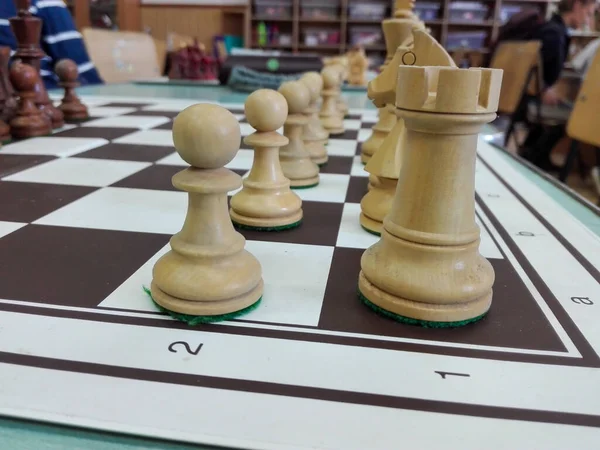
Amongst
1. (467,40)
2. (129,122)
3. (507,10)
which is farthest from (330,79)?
(507,10)

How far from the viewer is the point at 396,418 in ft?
1.36

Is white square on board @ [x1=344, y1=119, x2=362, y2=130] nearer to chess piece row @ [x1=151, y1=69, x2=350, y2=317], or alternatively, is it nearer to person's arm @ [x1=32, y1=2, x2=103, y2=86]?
chess piece row @ [x1=151, y1=69, x2=350, y2=317]

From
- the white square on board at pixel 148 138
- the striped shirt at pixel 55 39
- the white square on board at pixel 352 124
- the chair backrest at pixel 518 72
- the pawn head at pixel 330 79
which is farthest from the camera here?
the chair backrest at pixel 518 72

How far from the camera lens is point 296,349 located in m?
0.50

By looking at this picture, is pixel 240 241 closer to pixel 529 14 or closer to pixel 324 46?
pixel 529 14

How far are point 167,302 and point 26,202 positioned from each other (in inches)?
19.6

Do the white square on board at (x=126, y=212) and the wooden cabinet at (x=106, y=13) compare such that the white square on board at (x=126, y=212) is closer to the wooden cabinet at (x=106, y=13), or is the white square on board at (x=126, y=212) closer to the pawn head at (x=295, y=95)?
the pawn head at (x=295, y=95)

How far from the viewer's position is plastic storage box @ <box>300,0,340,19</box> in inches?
249

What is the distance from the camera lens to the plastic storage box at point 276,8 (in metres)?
6.36

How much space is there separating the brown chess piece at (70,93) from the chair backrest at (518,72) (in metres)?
2.75

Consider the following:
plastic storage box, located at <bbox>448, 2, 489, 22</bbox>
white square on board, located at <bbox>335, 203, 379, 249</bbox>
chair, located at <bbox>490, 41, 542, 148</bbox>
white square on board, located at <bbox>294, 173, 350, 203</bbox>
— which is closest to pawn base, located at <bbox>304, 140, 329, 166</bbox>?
white square on board, located at <bbox>294, 173, 350, 203</bbox>

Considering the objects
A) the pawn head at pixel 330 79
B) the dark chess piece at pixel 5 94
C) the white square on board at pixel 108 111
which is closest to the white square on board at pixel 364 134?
the pawn head at pixel 330 79

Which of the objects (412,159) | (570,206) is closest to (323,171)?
(570,206)

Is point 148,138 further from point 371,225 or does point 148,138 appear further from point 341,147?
point 371,225
